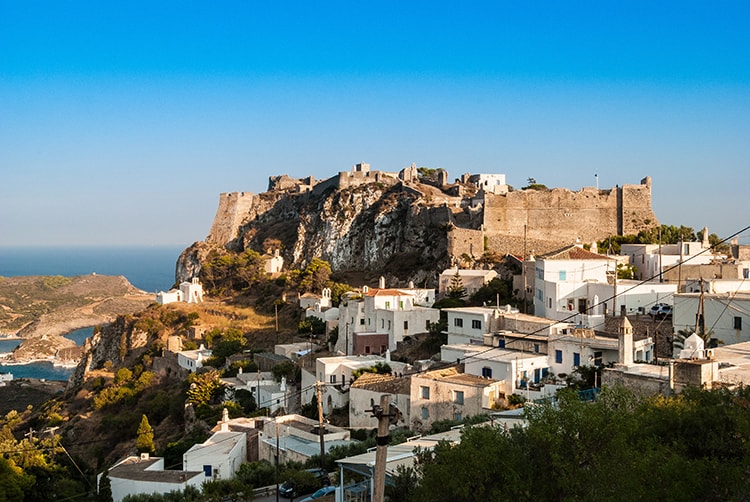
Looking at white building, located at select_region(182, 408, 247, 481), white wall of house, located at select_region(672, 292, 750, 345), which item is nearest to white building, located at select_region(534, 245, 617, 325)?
white wall of house, located at select_region(672, 292, 750, 345)

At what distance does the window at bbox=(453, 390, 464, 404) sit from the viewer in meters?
23.2

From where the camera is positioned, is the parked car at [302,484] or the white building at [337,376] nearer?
the parked car at [302,484]

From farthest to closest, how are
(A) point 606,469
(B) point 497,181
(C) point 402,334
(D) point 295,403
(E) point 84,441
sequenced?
(B) point 497,181 < (E) point 84,441 < (C) point 402,334 < (D) point 295,403 < (A) point 606,469

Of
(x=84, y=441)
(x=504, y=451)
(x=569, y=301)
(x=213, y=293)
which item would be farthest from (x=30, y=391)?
(x=504, y=451)

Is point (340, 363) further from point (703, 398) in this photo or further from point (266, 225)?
point (266, 225)

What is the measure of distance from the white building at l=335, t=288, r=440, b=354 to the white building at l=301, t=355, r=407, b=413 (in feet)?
10.9

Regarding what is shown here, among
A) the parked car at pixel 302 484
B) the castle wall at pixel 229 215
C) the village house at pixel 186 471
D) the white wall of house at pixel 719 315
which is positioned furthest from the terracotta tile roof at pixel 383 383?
the castle wall at pixel 229 215

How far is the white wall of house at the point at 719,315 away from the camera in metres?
23.8

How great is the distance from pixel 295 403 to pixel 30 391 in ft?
173

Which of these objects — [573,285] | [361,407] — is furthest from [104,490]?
[573,285]

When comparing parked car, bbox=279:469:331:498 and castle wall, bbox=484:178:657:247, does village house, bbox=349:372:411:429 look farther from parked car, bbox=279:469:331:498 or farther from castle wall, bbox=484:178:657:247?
castle wall, bbox=484:178:657:247

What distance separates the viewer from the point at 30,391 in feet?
245

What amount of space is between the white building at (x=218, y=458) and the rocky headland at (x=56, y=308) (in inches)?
3305

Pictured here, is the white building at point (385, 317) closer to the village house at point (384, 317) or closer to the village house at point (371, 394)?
the village house at point (384, 317)
